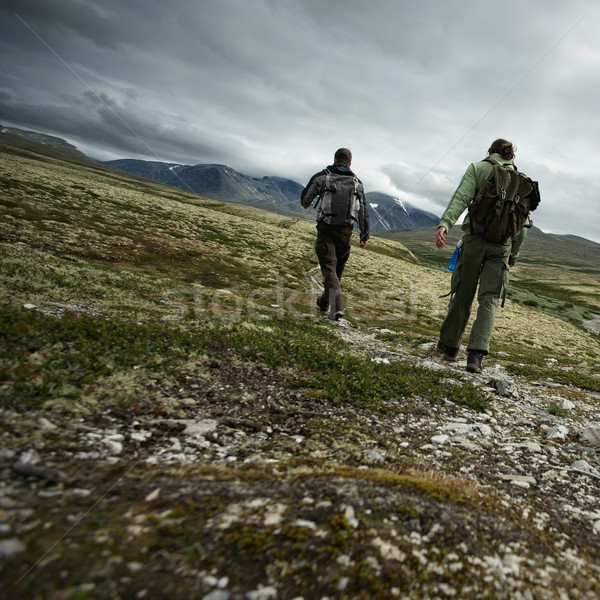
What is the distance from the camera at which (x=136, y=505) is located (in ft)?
8.30

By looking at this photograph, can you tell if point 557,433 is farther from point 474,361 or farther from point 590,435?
point 474,361

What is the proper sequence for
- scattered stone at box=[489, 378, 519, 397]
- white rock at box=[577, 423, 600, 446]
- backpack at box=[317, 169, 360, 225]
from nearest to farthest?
white rock at box=[577, 423, 600, 446] < scattered stone at box=[489, 378, 519, 397] < backpack at box=[317, 169, 360, 225]

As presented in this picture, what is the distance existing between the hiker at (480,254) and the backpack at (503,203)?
1.2 inches

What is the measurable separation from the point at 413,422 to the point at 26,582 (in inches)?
181

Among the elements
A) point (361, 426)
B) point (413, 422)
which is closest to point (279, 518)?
point (361, 426)

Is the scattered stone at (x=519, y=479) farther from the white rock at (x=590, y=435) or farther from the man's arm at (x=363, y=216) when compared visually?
the man's arm at (x=363, y=216)

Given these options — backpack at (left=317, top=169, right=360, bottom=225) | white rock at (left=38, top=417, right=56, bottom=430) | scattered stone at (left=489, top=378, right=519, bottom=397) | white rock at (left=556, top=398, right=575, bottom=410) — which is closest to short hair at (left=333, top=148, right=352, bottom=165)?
backpack at (left=317, top=169, right=360, bottom=225)

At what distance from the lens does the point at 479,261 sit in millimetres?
8500

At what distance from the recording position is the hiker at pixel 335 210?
38.3ft

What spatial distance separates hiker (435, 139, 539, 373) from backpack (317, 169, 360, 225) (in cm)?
372

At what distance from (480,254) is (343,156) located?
5.67 meters

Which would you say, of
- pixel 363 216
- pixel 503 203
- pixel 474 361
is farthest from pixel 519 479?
pixel 363 216

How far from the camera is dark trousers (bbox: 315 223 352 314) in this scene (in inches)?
474

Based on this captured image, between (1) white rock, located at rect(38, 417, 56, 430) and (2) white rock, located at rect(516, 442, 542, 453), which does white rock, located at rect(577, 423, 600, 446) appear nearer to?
(2) white rock, located at rect(516, 442, 542, 453)
